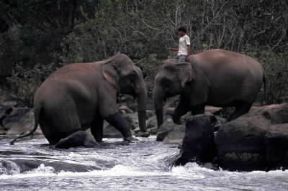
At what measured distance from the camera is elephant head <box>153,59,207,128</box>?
705 inches

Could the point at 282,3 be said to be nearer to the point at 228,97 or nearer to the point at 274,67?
the point at 274,67

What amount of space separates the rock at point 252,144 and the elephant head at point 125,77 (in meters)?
4.14

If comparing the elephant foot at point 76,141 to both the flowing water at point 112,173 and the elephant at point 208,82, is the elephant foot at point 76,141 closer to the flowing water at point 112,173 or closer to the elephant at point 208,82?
the flowing water at point 112,173

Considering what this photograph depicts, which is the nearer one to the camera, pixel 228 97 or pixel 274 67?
pixel 228 97

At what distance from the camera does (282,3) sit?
27.1m

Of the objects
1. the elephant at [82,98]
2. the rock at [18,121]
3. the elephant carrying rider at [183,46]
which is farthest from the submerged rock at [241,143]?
the rock at [18,121]

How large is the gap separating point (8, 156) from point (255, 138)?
Result: 415 centimetres

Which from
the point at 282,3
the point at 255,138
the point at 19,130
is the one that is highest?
the point at 282,3

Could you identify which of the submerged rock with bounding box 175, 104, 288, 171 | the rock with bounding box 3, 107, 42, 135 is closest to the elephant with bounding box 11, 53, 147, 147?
the submerged rock with bounding box 175, 104, 288, 171

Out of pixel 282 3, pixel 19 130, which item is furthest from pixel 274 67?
pixel 19 130

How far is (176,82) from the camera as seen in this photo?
18.0 metres

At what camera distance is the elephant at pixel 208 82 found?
18.0 m

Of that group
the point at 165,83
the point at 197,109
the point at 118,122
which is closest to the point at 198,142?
the point at 118,122

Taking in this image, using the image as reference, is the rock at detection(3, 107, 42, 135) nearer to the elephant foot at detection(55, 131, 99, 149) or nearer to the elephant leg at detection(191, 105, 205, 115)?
the elephant leg at detection(191, 105, 205, 115)
